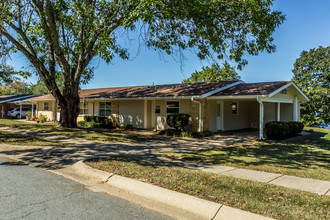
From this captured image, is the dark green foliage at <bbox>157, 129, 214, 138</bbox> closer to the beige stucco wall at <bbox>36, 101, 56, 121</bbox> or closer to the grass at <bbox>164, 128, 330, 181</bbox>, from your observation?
the grass at <bbox>164, 128, 330, 181</bbox>

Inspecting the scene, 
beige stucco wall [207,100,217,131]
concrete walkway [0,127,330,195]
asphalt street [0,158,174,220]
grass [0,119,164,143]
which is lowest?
asphalt street [0,158,174,220]

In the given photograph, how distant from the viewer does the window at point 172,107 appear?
17256 millimetres

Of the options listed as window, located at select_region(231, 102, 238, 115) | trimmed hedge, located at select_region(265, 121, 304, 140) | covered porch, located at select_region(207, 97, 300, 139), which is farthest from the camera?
window, located at select_region(231, 102, 238, 115)

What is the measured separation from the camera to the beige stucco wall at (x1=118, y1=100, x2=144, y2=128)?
1952cm

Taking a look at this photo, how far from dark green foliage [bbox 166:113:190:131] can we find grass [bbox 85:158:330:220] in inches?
352

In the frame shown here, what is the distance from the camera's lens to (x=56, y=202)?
14.4 feet

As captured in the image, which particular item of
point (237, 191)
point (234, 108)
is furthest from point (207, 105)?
point (237, 191)

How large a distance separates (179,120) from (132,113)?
5.59 metres

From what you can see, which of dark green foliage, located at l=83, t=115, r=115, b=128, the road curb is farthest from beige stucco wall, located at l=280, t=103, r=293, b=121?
the road curb

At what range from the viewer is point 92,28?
470 inches

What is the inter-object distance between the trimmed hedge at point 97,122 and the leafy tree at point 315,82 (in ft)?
69.1

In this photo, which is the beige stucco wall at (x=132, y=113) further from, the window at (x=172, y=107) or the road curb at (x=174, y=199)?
the road curb at (x=174, y=199)

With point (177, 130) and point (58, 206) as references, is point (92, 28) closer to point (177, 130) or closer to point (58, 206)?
point (177, 130)

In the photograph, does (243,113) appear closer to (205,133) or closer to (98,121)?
(205,133)
